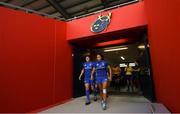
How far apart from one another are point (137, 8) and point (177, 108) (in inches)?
113

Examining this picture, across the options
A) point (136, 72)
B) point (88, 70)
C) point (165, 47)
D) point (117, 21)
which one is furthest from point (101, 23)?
point (136, 72)

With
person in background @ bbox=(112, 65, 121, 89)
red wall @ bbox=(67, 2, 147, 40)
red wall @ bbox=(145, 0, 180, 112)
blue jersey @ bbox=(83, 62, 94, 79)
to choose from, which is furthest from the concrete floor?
person in background @ bbox=(112, 65, 121, 89)

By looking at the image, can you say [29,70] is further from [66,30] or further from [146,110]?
[146,110]

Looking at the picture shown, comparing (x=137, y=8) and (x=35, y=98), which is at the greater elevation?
(x=137, y=8)

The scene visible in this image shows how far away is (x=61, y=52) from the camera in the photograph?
5289 mm

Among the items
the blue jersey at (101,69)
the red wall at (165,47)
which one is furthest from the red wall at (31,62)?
the red wall at (165,47)

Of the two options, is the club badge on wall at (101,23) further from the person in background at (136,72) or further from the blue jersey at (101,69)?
the person in background at (136,72)

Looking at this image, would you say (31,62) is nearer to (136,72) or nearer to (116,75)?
(136,72)

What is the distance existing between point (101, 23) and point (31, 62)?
94.2 inches

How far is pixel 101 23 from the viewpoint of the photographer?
511 centimetres

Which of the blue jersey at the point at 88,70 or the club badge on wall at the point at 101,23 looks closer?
the blue jersey at the point at 88,70

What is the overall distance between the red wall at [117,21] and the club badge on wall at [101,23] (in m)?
0.12

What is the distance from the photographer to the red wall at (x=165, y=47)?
273 cm

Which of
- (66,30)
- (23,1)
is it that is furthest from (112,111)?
(23,1)
